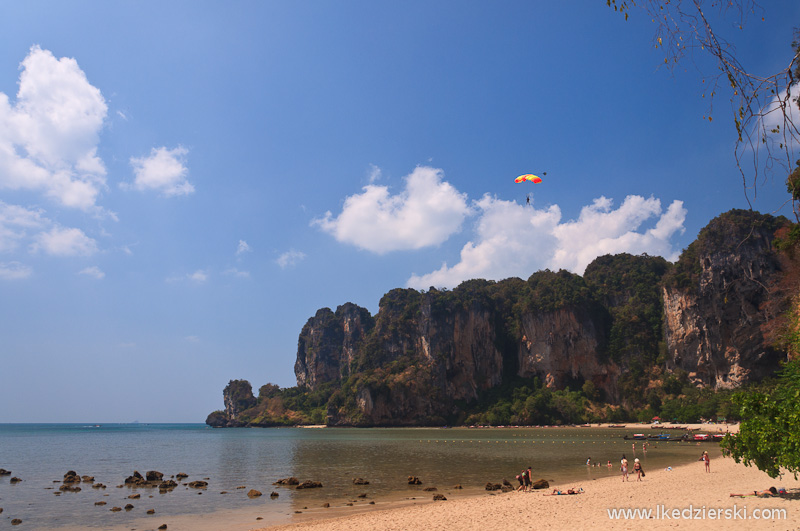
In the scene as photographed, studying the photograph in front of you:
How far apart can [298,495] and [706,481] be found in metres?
20.3

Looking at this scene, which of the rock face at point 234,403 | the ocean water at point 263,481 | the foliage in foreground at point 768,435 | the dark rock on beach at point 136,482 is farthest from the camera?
the rock face at point 234,403

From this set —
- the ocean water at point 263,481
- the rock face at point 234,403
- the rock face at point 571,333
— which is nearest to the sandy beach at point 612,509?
the ocean water at point 263,481

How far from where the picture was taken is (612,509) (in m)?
15.4

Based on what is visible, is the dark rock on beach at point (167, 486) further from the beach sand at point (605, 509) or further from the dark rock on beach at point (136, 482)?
the beach sand at point (605, 509)

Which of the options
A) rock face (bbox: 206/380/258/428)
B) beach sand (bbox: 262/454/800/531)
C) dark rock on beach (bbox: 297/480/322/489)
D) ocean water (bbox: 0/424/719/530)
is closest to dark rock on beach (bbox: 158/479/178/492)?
ocean water (bbox: 0/424/719/530)

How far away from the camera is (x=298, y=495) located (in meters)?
24.0

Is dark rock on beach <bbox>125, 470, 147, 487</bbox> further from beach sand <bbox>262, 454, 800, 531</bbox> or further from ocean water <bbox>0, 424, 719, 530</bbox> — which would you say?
beach sand <bbox>262, 454, 800, 531</bbox>

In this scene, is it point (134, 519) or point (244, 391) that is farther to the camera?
point (244, 391)

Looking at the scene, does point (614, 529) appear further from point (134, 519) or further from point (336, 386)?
point (336, 386)

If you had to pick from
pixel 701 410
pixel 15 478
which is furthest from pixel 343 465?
pixel 701 410

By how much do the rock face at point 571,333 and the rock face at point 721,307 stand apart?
0.20 m

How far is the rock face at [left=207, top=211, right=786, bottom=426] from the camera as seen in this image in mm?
81500

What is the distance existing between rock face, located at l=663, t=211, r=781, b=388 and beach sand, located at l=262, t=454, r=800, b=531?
6733cm

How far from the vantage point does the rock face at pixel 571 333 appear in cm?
8150
